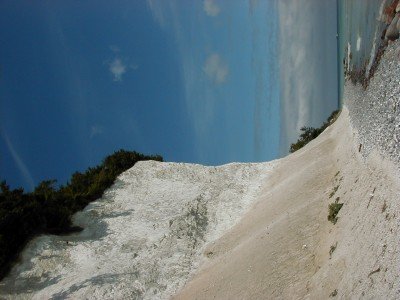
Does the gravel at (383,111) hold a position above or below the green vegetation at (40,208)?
below

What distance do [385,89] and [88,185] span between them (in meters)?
18.7

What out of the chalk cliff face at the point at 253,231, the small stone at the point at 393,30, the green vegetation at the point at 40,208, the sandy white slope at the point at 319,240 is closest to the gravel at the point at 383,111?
the chalk cliff face at the point at 253,231

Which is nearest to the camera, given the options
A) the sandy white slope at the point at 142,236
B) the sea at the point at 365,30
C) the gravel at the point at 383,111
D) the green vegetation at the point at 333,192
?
the gravel at the point at 383,111

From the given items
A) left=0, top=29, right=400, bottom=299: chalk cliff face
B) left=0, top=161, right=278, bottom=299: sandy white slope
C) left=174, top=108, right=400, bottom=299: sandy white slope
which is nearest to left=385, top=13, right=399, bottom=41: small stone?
left=0, top=29, right=400, bottom=299: chalk cliff face

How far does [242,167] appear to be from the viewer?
3048cm

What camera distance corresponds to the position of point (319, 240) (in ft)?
50.6

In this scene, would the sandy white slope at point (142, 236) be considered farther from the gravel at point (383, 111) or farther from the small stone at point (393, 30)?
the small stone at point (393, 30)

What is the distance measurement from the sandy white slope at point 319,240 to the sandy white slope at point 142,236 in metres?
1.34

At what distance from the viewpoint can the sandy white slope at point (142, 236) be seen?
61.0 ft

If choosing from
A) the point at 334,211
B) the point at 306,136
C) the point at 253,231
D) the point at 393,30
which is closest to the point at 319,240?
the point at 334,211

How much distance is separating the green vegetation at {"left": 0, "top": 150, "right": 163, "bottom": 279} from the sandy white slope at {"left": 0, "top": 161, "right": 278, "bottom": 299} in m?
0.62

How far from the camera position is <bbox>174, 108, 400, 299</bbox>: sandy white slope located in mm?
11227

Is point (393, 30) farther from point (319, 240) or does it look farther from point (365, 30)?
point (365, 30)

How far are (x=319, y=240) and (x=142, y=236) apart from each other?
10.1m
